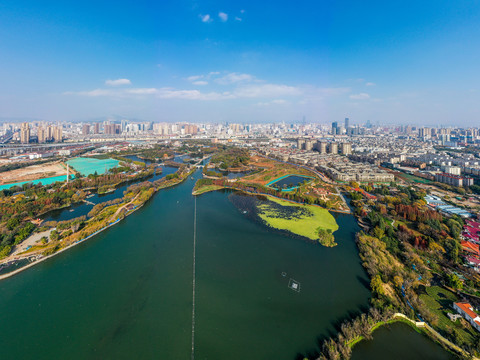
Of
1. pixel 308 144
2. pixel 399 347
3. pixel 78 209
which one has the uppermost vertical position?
pixel 308 144

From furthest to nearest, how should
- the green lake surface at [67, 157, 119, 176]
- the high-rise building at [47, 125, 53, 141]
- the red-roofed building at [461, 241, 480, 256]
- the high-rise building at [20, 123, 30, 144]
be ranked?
the high-rise building at [47, 125, 53, 141] → the high-rise building at [20, 123, 30, 144] → the green lake surface at [67, 157, 119, 176] → the red-roofed building at [461, 241, 480, 256]

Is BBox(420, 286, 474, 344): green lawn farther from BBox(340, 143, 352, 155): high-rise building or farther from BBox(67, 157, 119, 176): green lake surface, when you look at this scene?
BBox(340, 143, 352, 155): high-rise building

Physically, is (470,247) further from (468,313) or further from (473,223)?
(468,313)

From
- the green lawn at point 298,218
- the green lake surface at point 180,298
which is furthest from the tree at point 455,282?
the green lawn at point 298,218

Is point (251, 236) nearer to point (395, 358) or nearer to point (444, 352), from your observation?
point (395, 358)

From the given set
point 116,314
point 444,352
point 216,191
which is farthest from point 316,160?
point 116,314

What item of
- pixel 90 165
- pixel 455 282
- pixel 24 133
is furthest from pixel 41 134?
pixel 455 282

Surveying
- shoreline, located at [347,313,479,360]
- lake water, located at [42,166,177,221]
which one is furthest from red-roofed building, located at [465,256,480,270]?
lake water, located at [42,166,177,221]
